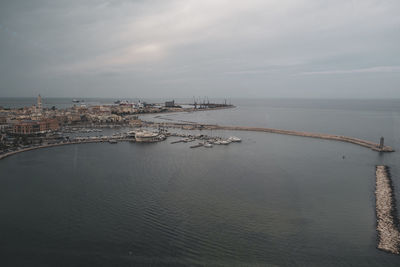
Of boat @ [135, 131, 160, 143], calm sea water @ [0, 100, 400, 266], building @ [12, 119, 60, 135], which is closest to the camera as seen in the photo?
calm sea water @ [0, 100, 400, 266]

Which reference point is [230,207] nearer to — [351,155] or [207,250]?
[207,250]

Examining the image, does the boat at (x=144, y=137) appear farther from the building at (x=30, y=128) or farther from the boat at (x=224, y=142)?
the building at (x=30, y=128)

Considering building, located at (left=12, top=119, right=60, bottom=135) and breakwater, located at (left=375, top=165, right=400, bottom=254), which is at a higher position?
building, located at (left=12, top=119, right=60, bottom=135)

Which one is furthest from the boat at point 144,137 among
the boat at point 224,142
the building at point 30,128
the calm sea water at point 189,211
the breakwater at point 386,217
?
the breakwater at point 386,217

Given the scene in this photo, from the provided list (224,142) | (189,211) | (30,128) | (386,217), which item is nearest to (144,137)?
(224,142)

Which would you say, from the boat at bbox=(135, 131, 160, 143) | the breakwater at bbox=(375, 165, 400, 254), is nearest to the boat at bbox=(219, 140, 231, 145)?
the boat at bbox=(135, 131, 160, 143)

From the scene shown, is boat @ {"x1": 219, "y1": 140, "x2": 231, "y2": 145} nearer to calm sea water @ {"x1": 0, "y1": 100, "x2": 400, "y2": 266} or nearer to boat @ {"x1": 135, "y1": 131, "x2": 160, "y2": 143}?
calm sea water @ {"x1": 0, "y1": 100, "x2": 400, "y2": 266}

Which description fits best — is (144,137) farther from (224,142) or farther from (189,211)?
(189,211)
